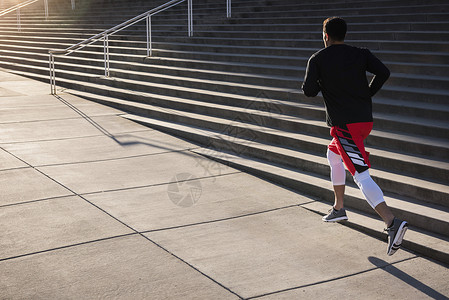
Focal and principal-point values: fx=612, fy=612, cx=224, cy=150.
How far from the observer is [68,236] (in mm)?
5285

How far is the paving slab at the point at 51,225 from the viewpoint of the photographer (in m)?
5.11

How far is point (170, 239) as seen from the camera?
17.3ft

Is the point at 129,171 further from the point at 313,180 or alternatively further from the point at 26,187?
the point at 313,180

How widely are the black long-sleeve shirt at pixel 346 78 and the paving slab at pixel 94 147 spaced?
3906mm

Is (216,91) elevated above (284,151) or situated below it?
above

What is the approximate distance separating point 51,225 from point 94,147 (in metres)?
3.25

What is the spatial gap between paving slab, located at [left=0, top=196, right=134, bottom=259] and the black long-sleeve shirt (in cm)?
210

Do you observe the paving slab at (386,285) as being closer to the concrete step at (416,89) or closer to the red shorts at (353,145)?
the red shorts at (353,145)

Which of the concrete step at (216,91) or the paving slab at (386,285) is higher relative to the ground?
the concrete step at (216,91)

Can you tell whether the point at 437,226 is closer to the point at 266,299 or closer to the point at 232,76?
the point at 266,299

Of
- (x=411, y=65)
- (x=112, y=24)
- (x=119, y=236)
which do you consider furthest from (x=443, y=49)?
(x=112, y=24)

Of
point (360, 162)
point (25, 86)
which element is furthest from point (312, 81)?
point (25, 86)

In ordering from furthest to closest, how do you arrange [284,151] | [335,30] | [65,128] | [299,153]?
[65,128]
[284,151]
[299,153]
[335,30]

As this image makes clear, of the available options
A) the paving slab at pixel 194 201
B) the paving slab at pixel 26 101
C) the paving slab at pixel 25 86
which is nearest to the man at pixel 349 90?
the paving slab at pixel 194 201
